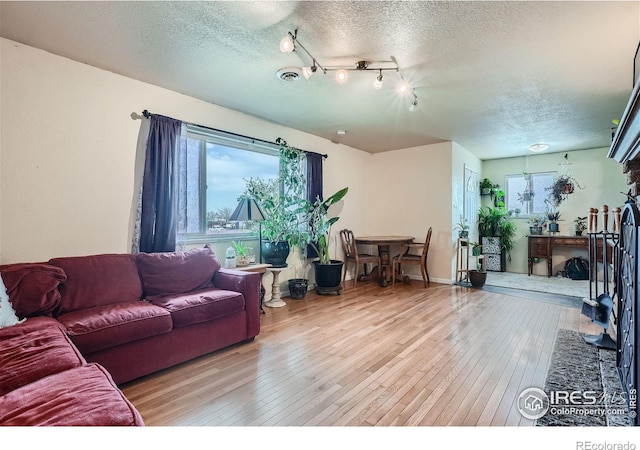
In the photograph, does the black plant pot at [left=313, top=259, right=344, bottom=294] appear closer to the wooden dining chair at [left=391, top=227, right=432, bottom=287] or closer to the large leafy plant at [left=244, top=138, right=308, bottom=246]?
the large leafy plant at [left=244, top=138, right=308, bottom=246]

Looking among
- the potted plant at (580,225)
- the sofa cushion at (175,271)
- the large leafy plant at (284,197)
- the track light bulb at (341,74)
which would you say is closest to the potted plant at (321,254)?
the large leafy plant at (284,197)

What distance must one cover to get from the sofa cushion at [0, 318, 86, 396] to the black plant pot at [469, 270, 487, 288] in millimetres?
5159

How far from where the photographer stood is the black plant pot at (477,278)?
5.12 metres

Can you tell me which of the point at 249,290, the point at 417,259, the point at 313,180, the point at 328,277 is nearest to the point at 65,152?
the point at 249,290

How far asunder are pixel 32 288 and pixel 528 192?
8.03 m

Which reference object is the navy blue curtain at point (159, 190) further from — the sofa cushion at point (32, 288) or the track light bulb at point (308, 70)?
the track light bulb at point (308, 70)

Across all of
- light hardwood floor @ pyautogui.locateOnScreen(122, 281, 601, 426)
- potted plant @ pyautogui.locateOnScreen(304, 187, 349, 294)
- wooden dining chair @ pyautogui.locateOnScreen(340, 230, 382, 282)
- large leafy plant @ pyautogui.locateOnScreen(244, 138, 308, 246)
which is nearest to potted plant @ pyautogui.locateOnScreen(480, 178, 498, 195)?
wooden dining chair @ pyautogui.locateOnScreen(340, 230, 382, 282)

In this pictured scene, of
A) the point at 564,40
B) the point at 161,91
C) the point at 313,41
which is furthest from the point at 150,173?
the point at 564,40

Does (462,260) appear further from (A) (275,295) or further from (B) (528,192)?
(A) (275,295)

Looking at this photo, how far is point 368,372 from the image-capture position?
7.65ft

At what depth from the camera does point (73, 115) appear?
2758mm

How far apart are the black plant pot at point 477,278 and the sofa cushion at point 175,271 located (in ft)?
13.5

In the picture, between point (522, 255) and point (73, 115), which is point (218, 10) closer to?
point (73, 115)

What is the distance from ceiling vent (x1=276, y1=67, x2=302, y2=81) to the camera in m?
2.84
